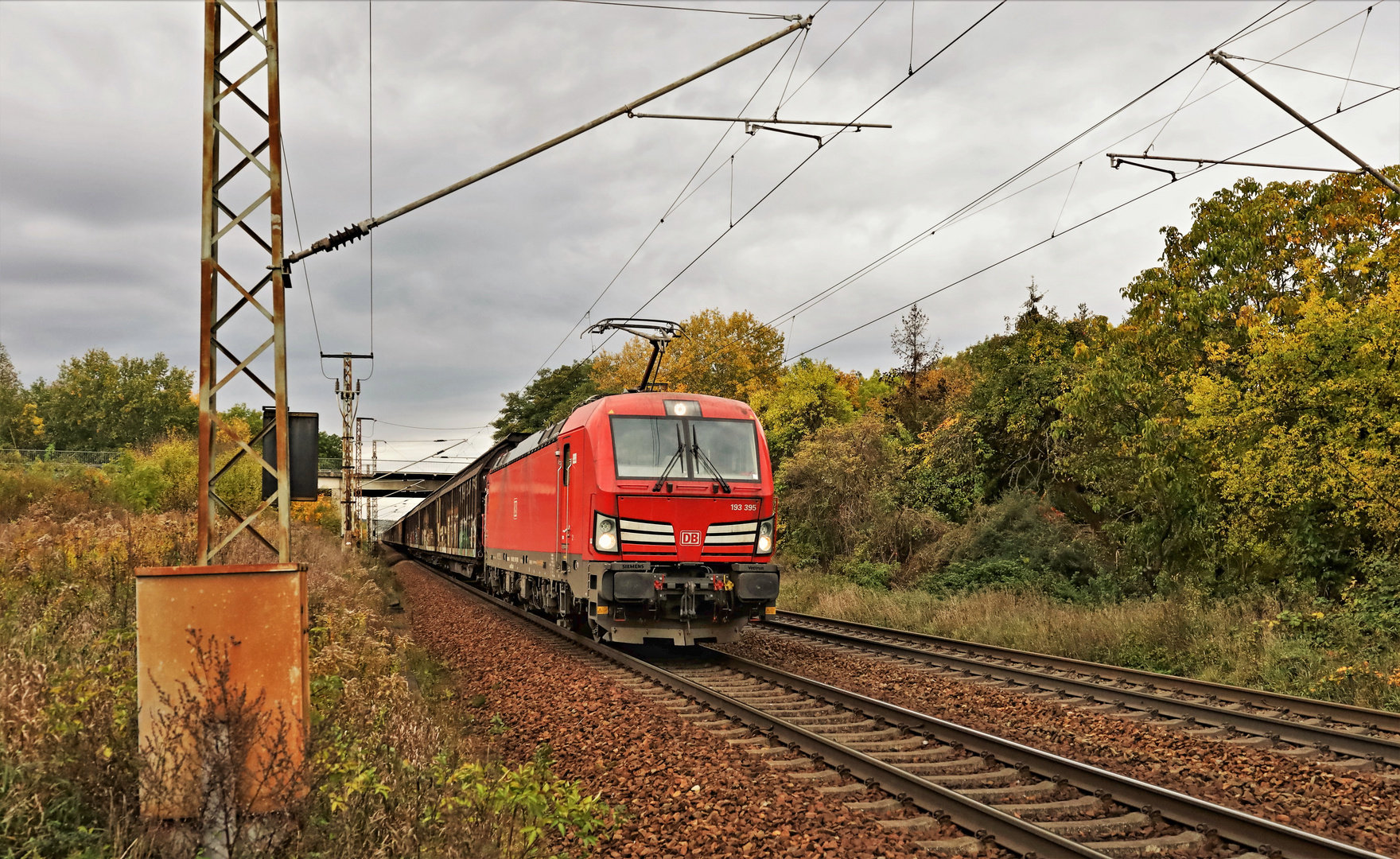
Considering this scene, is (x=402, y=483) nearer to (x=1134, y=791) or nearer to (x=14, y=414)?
(x=14, y=414)

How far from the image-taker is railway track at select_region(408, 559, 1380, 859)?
545 cm

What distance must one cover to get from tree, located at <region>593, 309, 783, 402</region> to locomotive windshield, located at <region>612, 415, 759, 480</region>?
3270cm

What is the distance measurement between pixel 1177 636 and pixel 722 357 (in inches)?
1405

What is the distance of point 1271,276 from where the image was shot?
19000 millimetres

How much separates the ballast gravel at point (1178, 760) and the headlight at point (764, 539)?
1894 millimetres

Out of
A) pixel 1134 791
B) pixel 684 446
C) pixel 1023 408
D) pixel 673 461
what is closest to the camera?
pixel 1134 791

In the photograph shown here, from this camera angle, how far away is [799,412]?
31.5m

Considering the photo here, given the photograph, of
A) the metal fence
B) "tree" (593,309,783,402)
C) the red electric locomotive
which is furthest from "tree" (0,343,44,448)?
the red electric locomotive

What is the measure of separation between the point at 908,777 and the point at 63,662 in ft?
20.7

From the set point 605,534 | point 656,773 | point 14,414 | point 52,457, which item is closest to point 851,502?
point 605,534

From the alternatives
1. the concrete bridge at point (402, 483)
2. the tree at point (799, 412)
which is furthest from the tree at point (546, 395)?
the tree at point (799, 412)

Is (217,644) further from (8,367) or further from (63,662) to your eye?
(8,367)

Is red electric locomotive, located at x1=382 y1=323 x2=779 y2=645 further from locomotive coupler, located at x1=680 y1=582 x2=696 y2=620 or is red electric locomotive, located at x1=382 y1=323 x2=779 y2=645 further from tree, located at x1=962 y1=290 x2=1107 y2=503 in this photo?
tree, located at x1=962 y1=290 x2=1107 y2=503

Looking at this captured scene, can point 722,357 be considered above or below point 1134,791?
above
